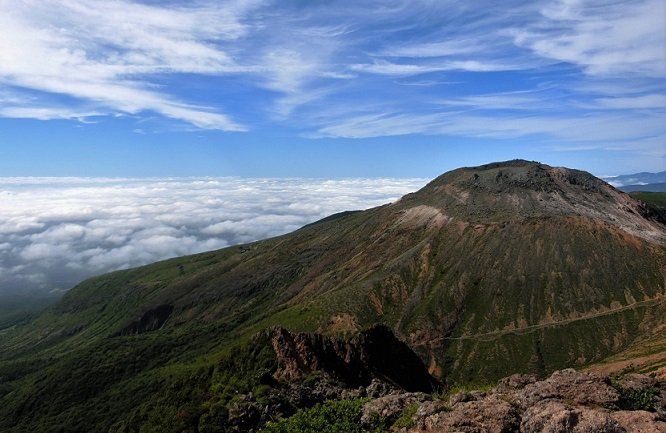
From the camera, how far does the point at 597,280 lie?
159000 millimetres

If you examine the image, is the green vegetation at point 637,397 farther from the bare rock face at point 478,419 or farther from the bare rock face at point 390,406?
the bare rock face at point 390,406

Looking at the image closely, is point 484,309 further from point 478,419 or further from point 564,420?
point 564,420

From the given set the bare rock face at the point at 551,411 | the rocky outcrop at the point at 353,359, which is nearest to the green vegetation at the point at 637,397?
the bare rock face at the point at 551,411

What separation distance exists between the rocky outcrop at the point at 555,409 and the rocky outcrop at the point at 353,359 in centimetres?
2285

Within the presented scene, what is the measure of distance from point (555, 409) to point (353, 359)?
38373 millimetres

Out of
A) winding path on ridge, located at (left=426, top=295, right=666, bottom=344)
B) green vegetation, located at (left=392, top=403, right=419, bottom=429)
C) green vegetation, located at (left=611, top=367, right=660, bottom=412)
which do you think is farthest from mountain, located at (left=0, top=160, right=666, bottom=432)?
green vegetation, located at (left=611, top=367, right=660, bottom=412)

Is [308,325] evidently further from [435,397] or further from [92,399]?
[435,397]

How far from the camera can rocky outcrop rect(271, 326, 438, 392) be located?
55.0 m

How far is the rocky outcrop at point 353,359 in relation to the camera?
55000 millimetres

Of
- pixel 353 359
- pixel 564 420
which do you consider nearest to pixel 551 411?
pixel 564 420

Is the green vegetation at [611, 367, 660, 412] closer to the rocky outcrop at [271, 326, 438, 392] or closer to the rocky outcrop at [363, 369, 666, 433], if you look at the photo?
the rocky outcrop at [363, 369, 666, 433]

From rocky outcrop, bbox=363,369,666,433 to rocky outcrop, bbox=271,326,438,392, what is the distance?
2285 centimetres

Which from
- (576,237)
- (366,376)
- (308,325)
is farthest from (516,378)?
(576,237)

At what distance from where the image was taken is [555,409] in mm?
24078
